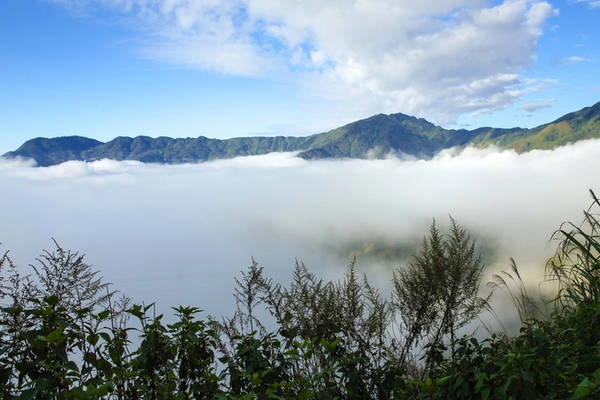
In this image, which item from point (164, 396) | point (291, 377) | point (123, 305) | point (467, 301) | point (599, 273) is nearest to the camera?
point (164, 396)

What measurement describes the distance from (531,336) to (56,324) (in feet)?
11.6

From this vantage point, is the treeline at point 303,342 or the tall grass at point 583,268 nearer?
the treeline at point 303,342

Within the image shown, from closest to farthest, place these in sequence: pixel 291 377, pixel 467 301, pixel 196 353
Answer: pixel 196 353 < pixel 291 377 < pixel 467 301

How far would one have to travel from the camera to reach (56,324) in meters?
2.39

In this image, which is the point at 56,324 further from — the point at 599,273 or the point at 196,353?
the point at 599,273

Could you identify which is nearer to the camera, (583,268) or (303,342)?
(303,342)

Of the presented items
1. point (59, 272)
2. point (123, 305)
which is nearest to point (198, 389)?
point (123, 305)

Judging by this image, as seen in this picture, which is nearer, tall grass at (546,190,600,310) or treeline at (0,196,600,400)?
treeline at (0,196,600,400)

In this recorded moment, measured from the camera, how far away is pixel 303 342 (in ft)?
9.77

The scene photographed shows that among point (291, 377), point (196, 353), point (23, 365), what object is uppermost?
point (23, 365)

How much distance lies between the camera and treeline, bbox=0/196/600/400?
231 centimetres

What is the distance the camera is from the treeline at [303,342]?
2.31 metres

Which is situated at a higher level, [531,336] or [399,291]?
[531,336]

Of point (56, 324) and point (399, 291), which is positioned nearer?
point (56, 324)
